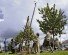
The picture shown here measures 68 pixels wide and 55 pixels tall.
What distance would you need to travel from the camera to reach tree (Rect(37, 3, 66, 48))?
147ft

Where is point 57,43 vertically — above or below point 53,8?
below

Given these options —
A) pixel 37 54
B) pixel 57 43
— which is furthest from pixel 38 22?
pixel 37 54

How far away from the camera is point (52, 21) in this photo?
45.6 m

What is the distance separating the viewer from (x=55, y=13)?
47781 millimetres

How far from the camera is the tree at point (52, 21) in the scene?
4469cm

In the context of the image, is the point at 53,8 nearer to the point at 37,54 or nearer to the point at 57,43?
Result: the point at 57,43

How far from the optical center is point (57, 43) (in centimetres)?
3531

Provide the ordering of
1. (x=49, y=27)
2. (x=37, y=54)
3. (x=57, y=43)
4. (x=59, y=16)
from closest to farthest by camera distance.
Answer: (x=37, y=54)
(x=57, y=43)
(x=49, y=27)
(x=59, y=16)

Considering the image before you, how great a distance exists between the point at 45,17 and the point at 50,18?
0.79 m

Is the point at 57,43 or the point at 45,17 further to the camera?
the point at 45,17

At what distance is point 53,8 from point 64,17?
2.24 m

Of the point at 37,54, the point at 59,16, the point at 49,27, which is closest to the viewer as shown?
the point at 37,54

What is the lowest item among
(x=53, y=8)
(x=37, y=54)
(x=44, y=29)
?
(x=37, y=54)

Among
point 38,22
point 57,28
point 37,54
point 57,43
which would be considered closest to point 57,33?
point 57,28
